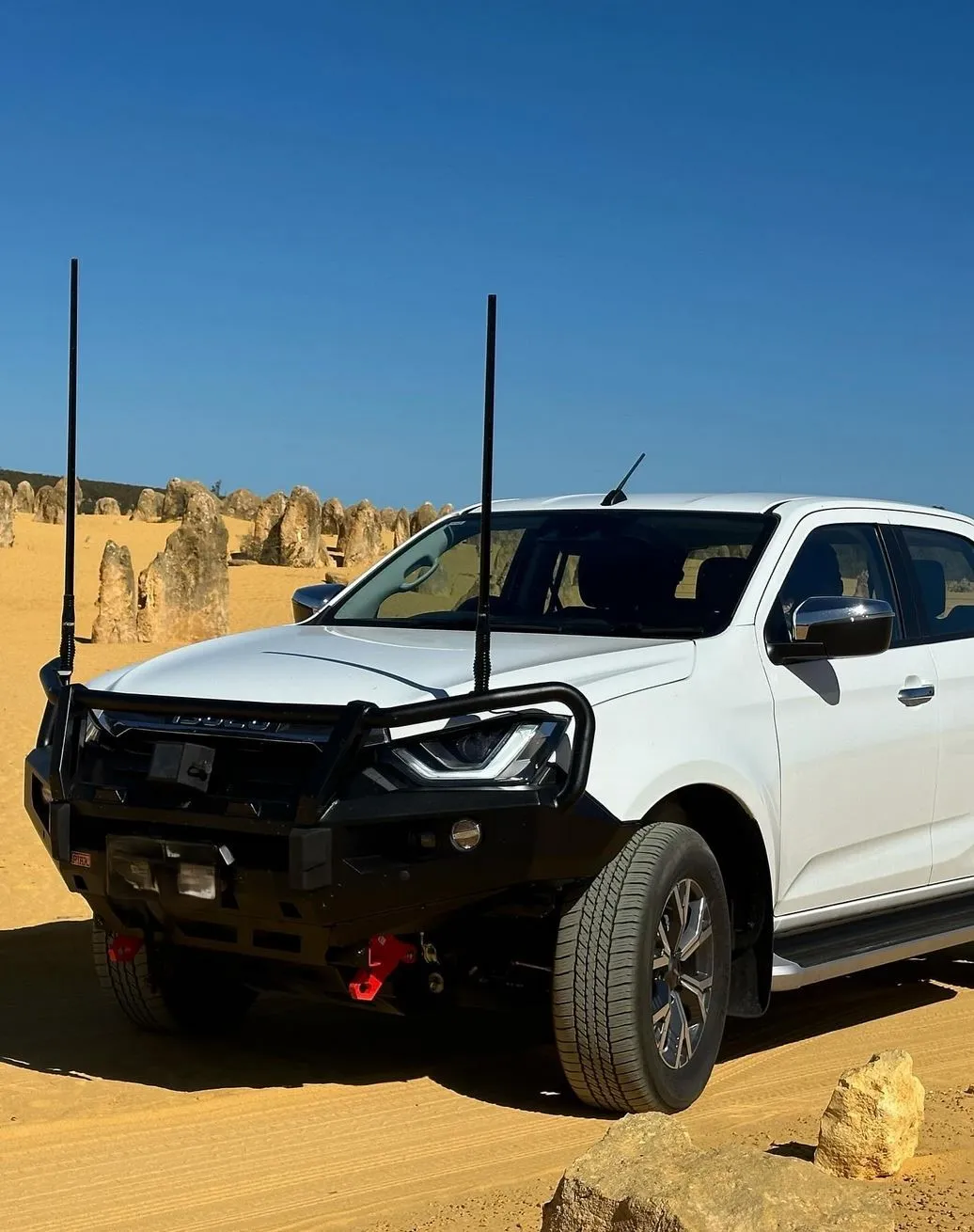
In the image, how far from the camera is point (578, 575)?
615 centimetres

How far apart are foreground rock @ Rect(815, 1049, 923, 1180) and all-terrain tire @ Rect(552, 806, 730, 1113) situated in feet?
2.16

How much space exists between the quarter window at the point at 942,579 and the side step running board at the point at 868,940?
1.07 metres

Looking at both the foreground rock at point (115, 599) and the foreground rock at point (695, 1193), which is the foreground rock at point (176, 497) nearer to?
the foreground rock at point (115, 599)

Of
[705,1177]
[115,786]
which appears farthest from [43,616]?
[705,1177]

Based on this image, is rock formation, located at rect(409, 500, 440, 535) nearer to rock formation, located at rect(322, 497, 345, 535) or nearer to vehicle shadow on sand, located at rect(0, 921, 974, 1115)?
rock formation, located at rect(322, 497, 345, 535)

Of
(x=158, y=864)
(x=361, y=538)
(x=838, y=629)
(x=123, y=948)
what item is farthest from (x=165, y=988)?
(x=361, y=538)

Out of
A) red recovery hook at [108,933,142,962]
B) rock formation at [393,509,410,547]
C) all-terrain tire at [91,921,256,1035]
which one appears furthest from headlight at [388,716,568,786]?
rock formation at [393,509,410,547]

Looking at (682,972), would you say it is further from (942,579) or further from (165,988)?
(942,579)

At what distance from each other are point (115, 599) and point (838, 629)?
20518 mm

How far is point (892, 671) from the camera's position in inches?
237

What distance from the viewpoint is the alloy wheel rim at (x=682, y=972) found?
492cm

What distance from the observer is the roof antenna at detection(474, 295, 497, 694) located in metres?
4.74

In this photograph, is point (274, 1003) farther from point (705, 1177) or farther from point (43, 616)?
point (43, 616)

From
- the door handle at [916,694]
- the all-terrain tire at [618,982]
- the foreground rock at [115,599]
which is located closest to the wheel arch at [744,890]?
the all-terrain tire at [618,982]
